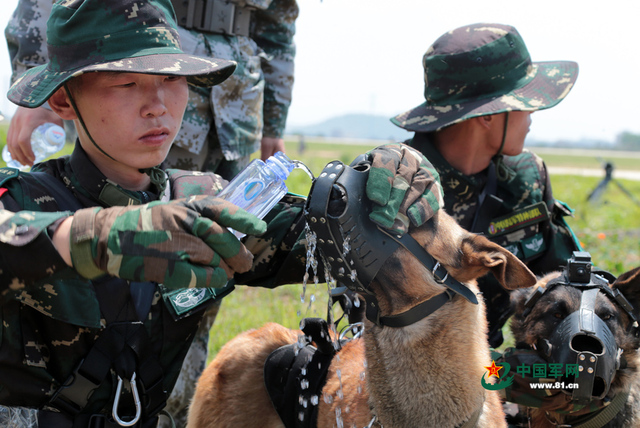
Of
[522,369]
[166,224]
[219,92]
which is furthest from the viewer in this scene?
[219,92]

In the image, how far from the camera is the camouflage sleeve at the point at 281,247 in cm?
249

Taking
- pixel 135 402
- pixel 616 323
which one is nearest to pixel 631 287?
pixel 616 323

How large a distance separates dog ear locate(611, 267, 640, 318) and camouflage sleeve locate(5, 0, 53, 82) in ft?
10.6

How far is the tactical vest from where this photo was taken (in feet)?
6.71

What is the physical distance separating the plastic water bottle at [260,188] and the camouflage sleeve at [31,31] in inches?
61.7

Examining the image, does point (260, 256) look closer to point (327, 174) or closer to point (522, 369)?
point (327, 174)

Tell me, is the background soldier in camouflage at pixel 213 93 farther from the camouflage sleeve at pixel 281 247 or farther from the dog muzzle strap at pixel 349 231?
the dog muzzle strap at pixel 349 231

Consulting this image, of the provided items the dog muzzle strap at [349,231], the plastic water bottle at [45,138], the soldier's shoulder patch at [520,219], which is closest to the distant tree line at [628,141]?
the soldier's shoulder patch at [520,219]

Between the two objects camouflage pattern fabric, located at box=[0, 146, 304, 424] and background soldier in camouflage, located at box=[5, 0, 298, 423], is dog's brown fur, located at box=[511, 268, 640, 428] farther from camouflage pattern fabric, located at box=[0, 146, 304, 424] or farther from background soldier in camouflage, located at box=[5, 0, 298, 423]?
background soldier in camouflage, located at box=[5, 0, 298, 423]

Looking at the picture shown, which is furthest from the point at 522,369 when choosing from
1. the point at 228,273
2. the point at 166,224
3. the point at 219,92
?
the point at 219,92

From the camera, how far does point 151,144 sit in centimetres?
219

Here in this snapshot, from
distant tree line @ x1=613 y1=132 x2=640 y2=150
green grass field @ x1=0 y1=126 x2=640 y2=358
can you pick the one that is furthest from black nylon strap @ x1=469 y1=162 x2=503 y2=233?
distant tree line @ x1=613 y1=132 x2=640 y2=150

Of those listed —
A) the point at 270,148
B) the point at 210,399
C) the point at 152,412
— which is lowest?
the point at 210,399

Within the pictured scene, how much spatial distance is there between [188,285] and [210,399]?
1546 mm
